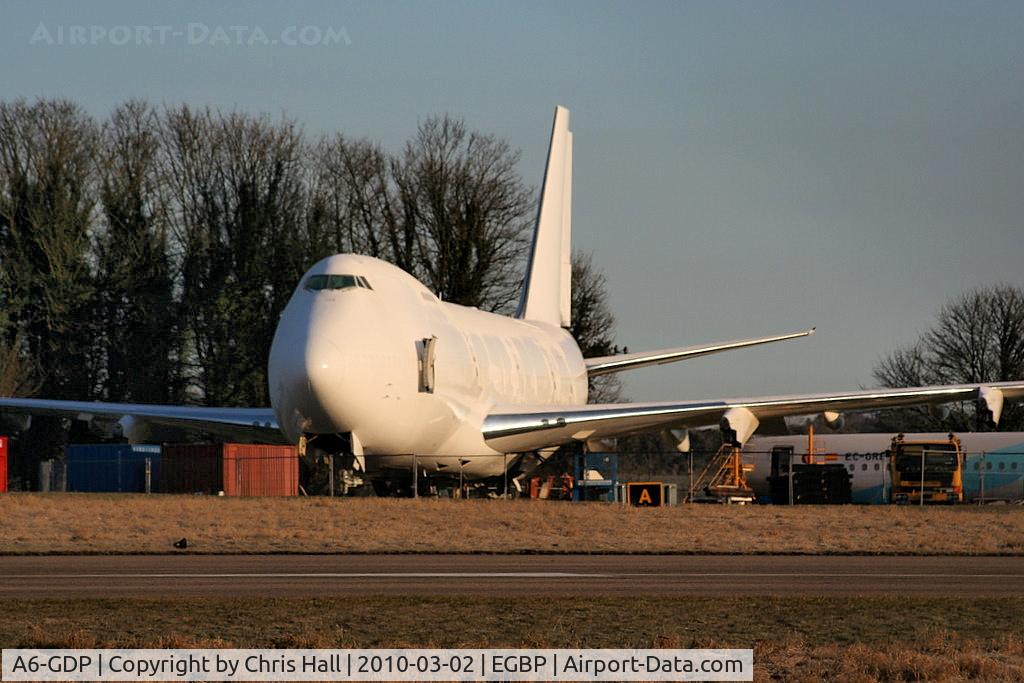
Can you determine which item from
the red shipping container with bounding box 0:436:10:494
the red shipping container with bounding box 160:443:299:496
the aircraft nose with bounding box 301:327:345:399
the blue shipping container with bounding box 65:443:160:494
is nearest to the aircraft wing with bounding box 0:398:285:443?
the aircraft nose with bounding box 301:327:345:399

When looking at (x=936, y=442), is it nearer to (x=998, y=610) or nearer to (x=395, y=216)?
(x=395, y=216)

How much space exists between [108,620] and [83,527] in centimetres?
1637

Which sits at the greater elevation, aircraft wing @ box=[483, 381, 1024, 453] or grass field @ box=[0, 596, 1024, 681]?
aircraft wing @ box=[483, 381, 1024, 453]

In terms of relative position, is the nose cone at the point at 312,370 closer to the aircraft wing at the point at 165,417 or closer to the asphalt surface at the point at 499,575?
the aircraft wing at the point at 165,417

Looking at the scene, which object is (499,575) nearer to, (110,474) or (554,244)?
(554,244)

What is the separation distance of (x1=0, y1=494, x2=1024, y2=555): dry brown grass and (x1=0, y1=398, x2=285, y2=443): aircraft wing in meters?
2.12

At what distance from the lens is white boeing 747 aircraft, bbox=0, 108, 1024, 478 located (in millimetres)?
32156

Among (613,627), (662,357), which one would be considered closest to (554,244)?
(662,357)

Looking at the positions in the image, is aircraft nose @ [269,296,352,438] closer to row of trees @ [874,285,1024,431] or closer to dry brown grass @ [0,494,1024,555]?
dry brown grass @ [0,494,1024,555]

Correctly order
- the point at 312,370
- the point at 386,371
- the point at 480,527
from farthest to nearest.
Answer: the point at 386,371 < the point at 312,370 < the point at 480,527

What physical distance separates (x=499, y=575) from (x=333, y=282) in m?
14.2

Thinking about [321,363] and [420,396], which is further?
[420,396]

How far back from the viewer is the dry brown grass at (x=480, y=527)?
2598 cm

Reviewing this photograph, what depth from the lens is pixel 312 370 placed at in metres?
31.3
